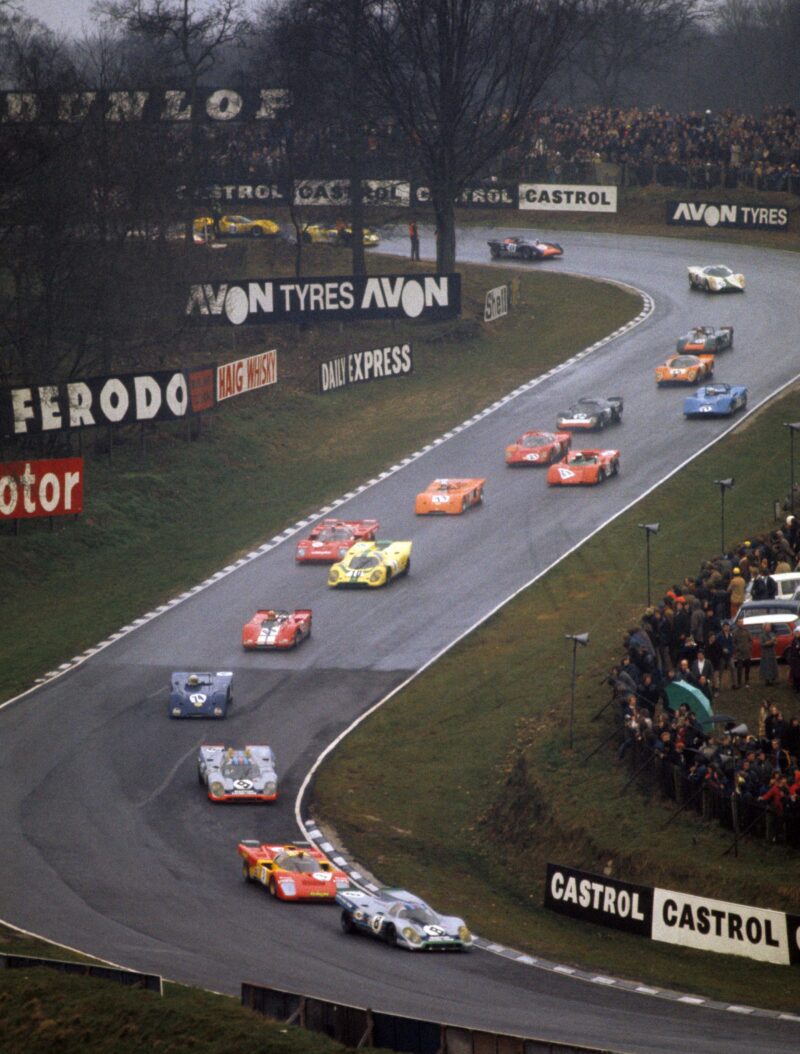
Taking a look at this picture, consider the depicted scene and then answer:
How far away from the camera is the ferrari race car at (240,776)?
117 ft

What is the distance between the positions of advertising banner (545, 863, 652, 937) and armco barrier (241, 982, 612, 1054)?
8.76 meters

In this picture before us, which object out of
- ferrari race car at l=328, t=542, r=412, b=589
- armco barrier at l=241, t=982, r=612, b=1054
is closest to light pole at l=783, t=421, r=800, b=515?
ferrari race car at l=328, t=542, r=412, b=589

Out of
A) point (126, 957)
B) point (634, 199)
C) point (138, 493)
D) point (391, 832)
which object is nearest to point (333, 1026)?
point (126, 957)

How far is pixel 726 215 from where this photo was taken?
89.2 meters

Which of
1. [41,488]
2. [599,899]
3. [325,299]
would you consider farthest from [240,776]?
[325,299]

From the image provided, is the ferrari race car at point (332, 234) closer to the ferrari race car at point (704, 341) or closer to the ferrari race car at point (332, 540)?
the ferrari race car at point (704, 341)

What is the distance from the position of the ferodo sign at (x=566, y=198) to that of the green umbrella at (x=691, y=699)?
206 ft

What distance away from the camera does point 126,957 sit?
1054 inches

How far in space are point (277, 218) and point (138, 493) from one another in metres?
41.1

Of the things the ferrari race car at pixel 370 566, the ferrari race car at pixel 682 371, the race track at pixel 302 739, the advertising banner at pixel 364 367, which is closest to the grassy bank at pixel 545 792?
the race track at pixel 302 739

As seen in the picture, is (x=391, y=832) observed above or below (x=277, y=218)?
below

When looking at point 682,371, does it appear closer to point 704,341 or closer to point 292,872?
point 704,341

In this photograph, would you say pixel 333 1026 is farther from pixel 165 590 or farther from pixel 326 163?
pixel 326 163

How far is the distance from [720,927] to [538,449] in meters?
31.9
